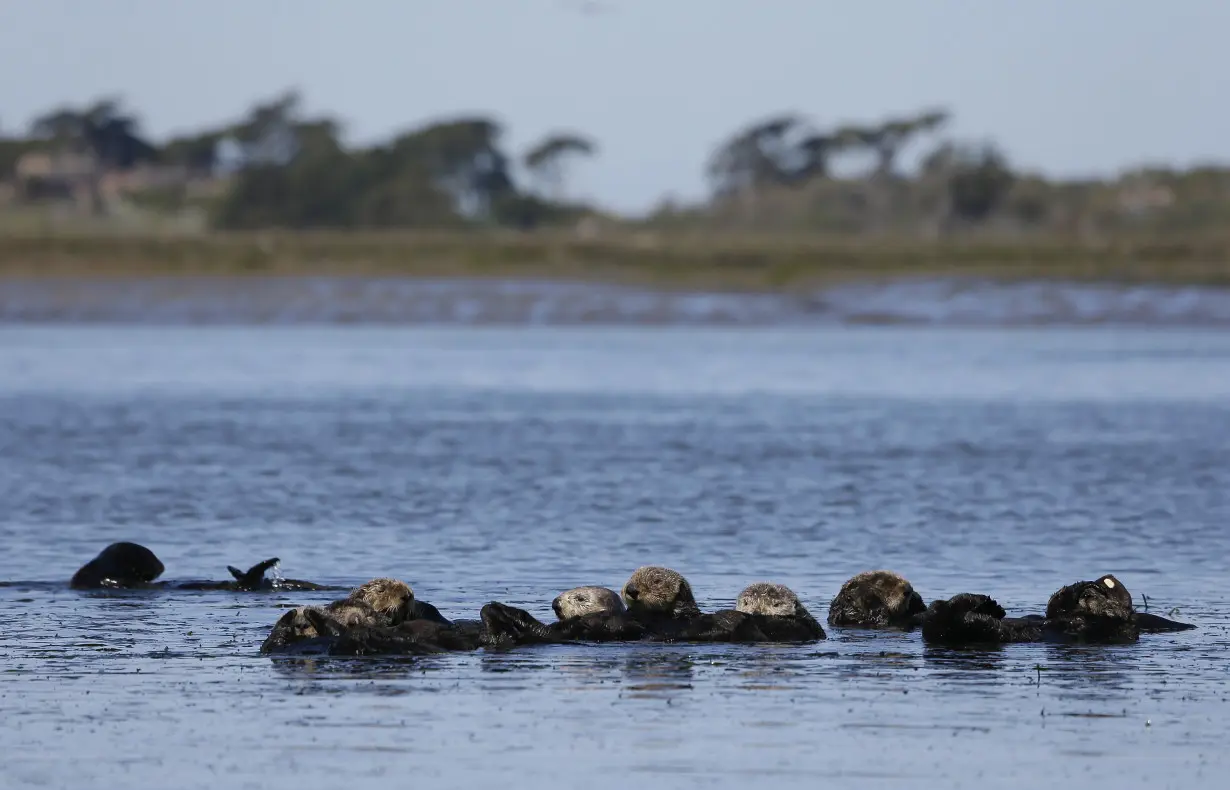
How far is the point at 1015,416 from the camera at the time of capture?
3609 centimetres

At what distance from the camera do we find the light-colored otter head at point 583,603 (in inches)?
528

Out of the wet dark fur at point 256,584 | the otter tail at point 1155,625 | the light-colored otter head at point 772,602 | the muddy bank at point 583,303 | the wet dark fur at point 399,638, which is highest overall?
the muddy bank at point 583,303

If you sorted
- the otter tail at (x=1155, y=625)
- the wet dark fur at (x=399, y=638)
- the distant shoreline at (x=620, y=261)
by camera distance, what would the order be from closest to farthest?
1. the wet dark fur at (x=399, y=638)
2. the otter tail at (x=1155, y=625)
3. the distant shoreline at (x=620, y=261)

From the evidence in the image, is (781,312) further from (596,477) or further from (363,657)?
(363,657)

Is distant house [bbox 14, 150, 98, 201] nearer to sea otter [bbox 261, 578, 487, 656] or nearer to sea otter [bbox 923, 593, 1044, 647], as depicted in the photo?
sea otter [bbox 261, 578, 487, 656]

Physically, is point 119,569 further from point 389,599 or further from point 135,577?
point 389,599

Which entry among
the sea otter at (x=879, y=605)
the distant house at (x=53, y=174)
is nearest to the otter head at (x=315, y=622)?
the sea otter at (x=879, y=605)

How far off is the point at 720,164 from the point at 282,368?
76.8 meters

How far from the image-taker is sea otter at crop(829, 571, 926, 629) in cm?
1383

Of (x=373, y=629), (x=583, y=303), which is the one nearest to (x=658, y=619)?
(x=373, y=629)

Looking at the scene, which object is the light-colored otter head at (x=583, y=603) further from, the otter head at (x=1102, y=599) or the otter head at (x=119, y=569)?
the otter head at (x=119, y=569)

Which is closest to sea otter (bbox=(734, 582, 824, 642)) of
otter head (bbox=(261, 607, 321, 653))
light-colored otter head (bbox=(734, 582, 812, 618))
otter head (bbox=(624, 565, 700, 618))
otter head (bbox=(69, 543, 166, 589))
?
light-colored otter head (bbox=(734, 582, 812, 618))

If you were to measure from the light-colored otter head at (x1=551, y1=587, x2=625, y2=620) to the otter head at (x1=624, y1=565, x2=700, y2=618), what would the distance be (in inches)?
9.7

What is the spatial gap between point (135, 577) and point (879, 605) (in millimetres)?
5631
